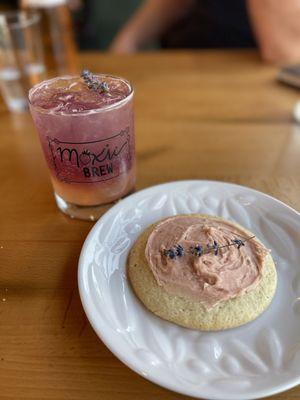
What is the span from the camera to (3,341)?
20.2 inches

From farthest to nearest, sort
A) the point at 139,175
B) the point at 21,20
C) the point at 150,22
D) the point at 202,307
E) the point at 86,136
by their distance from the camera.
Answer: the point at 150,22, the point at 21,20, the point at 139,175, the point at 86,136, the point at 202,307

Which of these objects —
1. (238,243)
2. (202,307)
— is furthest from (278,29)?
(202,307)

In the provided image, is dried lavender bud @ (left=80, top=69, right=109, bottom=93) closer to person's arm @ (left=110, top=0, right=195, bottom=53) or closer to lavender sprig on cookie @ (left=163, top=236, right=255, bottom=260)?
lavender sprig on cookie @ (left=163, top=236, right=255, bottom=260)

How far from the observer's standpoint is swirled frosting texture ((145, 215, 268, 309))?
0.50m

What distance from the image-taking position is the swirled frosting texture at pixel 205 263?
0.50 m

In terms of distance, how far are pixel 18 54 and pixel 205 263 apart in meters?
0.92

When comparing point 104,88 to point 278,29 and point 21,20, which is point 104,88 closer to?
point 21,20

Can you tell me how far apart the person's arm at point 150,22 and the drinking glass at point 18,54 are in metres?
0.60

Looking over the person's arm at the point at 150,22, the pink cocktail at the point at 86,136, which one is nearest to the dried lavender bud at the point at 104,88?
the pink cocktail at the point at 86,136

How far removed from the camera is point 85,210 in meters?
0.72

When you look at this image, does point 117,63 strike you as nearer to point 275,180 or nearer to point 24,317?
point 275,180

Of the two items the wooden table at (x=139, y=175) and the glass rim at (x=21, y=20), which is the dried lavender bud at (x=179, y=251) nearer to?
the wooden table at (x=139, y=175)

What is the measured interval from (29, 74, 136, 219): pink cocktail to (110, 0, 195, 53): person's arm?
113 centimetres

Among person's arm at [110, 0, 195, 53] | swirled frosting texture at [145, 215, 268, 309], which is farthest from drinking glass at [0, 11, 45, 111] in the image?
swirled frosting texture at [145, 215, 268, 309]
